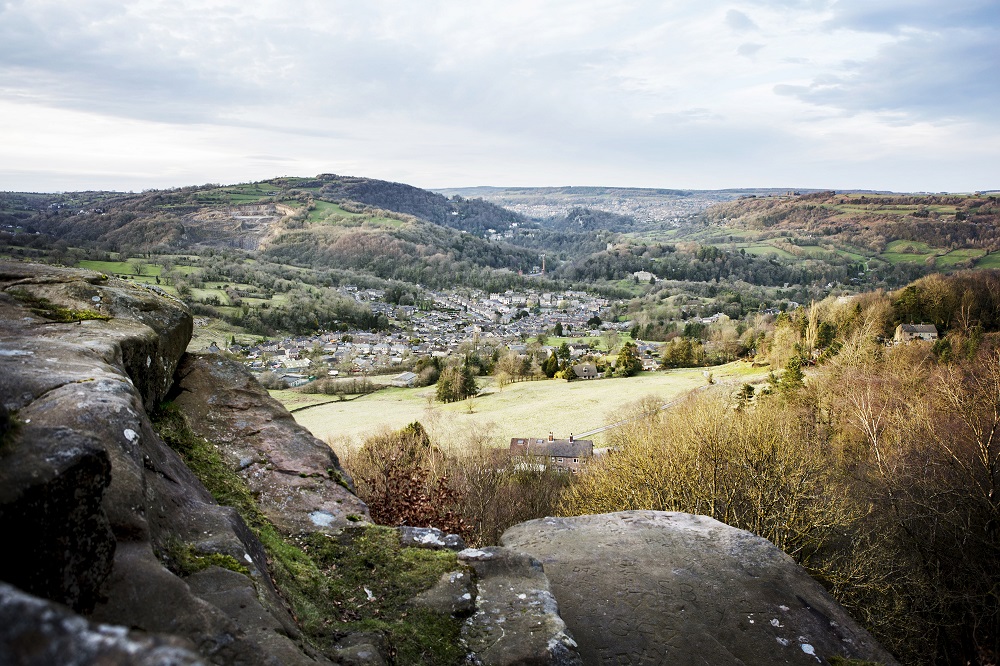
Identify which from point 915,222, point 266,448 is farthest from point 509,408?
point 915,222

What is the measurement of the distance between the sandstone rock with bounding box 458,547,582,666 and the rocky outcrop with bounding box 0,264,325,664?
2.00 meters

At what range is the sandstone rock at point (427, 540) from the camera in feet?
23.4

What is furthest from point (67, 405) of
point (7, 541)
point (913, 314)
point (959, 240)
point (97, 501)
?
point (959, 240)

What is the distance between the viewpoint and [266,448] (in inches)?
348

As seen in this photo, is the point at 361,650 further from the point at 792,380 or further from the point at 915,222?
the point at 915,222

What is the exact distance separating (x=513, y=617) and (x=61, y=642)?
5116 mm

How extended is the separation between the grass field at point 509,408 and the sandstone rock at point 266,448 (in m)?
21.5

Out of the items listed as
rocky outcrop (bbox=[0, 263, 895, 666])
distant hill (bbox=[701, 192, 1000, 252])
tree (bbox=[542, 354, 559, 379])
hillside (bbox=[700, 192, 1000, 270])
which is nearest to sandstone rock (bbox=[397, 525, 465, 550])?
rocky outcrop (bbox=[0, 263, 895, 666])

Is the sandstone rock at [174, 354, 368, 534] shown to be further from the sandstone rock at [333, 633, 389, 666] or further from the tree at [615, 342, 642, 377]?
the tree at [615, 342, 642, 377]

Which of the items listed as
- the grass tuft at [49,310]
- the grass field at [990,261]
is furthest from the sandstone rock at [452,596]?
the grass field at [990,261]

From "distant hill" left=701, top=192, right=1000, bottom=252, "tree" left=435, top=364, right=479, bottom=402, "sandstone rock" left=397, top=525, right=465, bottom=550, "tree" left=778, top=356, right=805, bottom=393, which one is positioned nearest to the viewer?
"sandstone rock" left=397, top=525, right=465, bottom=550

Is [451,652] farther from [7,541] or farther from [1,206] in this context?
[1,206]

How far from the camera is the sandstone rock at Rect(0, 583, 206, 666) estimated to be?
1.39 meters

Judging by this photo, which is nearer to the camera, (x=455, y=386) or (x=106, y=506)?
(x=106, y=506)
